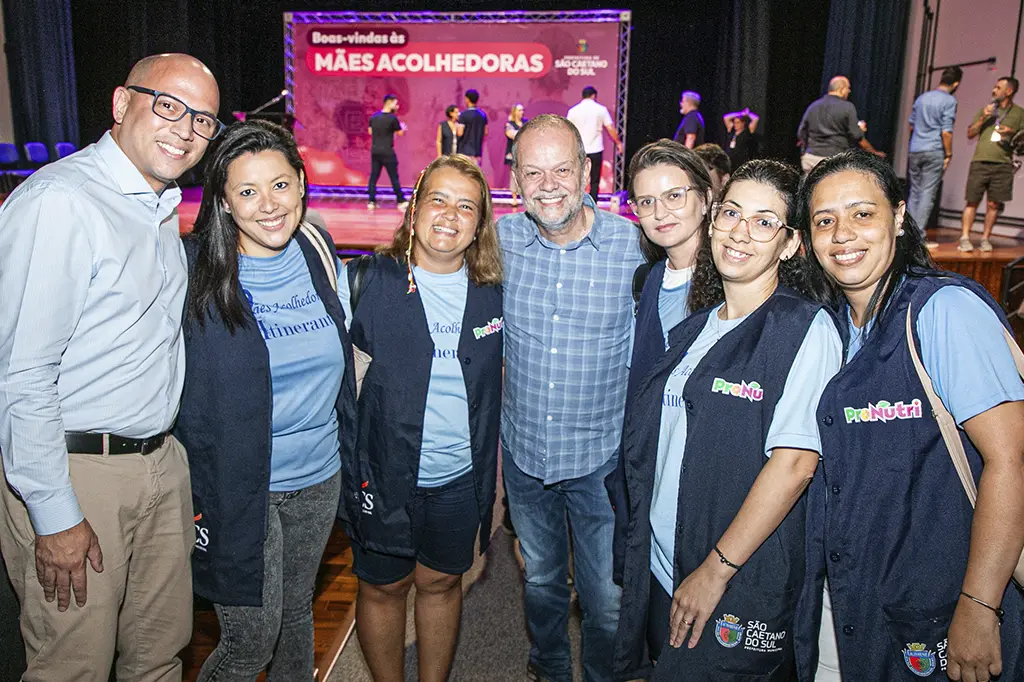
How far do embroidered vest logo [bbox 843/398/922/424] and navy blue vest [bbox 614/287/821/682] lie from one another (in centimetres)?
15

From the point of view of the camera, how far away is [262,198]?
1978 millimetres

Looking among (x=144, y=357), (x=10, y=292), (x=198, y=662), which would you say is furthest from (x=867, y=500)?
(x=198, y=662)

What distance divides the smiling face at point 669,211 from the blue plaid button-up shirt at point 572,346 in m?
0.19

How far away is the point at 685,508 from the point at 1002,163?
7.21 m

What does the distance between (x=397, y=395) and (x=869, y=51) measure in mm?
10736

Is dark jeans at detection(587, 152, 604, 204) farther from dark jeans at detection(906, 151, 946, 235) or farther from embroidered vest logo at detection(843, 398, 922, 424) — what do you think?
embroidered vest logo at detection(843, 398, 922, 424)

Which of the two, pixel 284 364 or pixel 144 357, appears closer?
pixel 144 357

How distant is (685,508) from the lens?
1.70 meters

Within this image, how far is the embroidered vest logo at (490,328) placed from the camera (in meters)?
2.21

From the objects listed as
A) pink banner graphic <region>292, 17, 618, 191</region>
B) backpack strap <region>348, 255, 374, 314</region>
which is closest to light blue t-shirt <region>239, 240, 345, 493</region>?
backpack strap <region>348, 255, 374, 314</region>

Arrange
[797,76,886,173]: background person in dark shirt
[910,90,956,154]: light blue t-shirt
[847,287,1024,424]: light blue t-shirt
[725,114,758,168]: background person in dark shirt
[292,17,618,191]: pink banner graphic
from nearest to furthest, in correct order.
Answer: [847,287,1024,424]: light blue t-shirt → [910,90,956,154]: light blue t-shirt → [797,76,886,173]: background person in dark shirt → [725,114,758,168]: background person in dark shirt → [292,17,618,191]: pink banner graphic

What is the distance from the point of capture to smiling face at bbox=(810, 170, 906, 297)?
162 cm

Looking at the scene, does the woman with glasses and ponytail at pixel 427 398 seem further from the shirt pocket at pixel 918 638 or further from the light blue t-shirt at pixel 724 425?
the shirt pocket at pixel 918 638

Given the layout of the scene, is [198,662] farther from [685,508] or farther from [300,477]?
[685,508]
